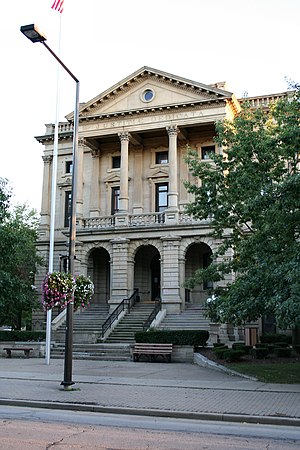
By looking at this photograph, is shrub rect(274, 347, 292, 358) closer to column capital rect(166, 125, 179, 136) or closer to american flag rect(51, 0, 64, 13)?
american flag rect(51, 0, 64, 13)

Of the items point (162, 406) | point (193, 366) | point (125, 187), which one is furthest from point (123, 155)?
point (162, 406)

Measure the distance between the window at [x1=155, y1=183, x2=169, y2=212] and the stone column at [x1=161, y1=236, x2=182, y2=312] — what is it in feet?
13.9

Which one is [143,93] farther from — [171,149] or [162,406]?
[162,406]

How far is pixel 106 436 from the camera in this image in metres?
8.50

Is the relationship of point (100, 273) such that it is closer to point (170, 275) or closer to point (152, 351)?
point (170, 275)

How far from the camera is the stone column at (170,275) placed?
1313 inches

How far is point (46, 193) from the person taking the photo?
41.2 meters

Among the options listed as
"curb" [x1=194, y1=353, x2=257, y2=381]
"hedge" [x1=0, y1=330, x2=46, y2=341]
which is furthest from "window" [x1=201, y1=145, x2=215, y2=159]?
"curb" [x1=194, y1=353, x2=257, y2=381]

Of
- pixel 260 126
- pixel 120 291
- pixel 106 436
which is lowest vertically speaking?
pixel 106 436

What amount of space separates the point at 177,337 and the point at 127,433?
632 inches

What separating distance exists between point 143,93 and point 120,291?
48.4 ft

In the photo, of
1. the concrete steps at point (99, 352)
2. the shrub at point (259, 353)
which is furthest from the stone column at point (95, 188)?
the shrub at point (259, 353)

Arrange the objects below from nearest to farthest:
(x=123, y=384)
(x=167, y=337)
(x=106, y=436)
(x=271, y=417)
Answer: (x=106, y=436) < (x=271, y=417) < (x=123, y=384) < (x=167, y=337)

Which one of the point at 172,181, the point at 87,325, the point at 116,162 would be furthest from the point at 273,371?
the point at 116,162
